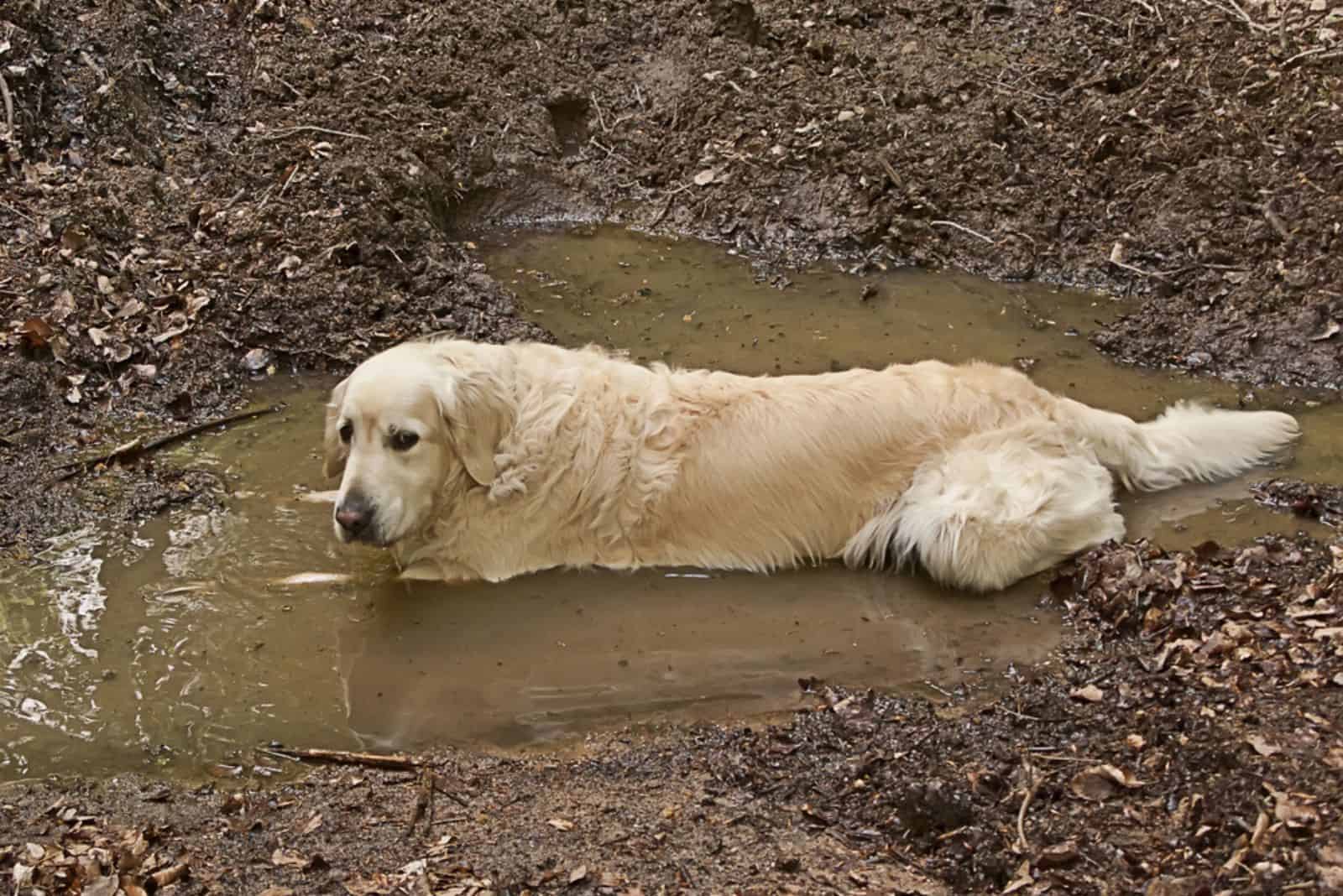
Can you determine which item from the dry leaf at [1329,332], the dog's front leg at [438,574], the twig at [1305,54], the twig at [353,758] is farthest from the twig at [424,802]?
the twig at [1305,54]

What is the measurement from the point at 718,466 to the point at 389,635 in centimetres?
157

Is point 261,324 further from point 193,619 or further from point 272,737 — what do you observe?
point 272,737

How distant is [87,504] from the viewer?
5.66 metres

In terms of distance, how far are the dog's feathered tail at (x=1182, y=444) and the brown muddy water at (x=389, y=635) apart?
94 mm

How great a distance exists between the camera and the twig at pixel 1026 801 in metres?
3.41

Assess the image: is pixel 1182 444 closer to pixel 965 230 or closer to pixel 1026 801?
pixel 1026 801

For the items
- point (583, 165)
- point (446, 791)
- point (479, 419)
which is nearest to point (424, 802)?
point (446, 791)

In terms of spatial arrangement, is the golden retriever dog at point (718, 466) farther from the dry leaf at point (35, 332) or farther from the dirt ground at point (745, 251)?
the dry leaf at point (35, 332)

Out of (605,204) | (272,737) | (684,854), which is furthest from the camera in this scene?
(605,204)

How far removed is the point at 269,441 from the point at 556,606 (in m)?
2.03

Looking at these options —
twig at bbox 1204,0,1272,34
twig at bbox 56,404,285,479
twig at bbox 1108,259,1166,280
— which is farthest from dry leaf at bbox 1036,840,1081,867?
twig at bbox 1204,0,1272,34

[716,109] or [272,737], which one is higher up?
[716,109]

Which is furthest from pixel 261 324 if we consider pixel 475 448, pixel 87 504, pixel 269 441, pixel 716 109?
pixel 716 109

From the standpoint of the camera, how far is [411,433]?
16.6 feet
